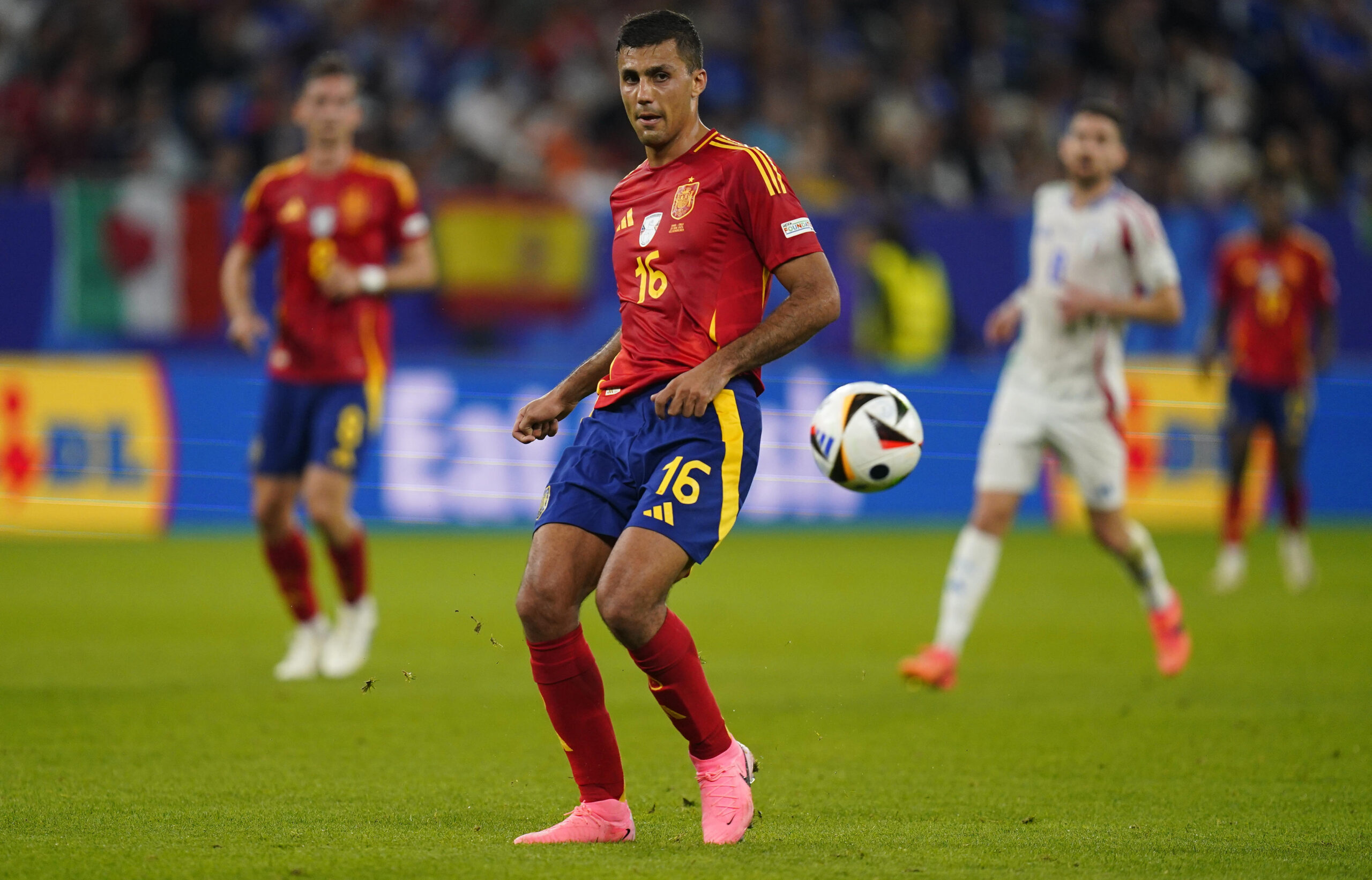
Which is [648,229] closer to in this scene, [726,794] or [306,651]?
[726,794]

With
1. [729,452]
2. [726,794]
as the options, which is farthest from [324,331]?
[726,794]

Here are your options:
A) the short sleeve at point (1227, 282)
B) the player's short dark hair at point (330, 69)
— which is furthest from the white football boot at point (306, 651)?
the short sleeve at point (1227, 282)

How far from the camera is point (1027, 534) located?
51.0 ft

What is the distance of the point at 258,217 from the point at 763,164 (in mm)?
4426

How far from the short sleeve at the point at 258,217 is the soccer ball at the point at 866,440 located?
422 centimetres

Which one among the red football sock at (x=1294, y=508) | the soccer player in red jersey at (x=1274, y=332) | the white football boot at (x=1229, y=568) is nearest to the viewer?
the white football boot at (x=1229, y=568)

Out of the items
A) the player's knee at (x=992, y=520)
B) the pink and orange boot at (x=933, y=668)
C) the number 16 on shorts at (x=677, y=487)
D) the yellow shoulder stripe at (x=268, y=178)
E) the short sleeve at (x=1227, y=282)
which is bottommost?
the pink and orange boot at (x=933, y=668)

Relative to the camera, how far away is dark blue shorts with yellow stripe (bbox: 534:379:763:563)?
15.7ft

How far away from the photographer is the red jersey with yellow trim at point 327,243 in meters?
8.48

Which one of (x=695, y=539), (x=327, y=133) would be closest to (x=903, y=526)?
(x=327, y=133)

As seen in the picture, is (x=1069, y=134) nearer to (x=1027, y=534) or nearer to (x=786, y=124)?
(x=1027, y=534)

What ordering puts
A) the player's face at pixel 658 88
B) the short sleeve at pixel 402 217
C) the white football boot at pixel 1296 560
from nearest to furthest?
the player's face at pixel 658 88, the short sleeve at pixel 402 217, the white football boot at pixel 1296 560

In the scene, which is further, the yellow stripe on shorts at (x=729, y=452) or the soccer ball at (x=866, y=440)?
the soccer ball at (x=866, y=440)

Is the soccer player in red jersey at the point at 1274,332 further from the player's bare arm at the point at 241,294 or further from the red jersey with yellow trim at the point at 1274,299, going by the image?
the player's bare arm at the point at 241,294
